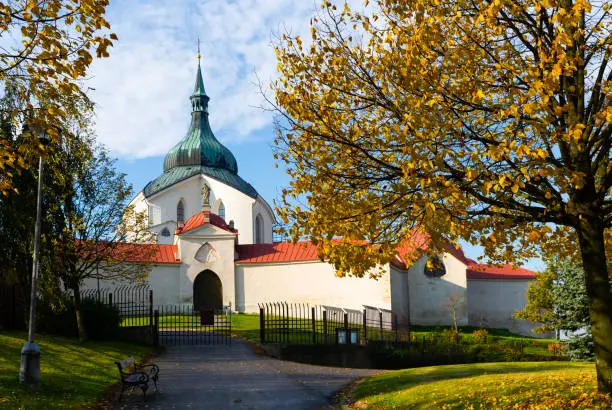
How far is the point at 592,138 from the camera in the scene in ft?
29.5

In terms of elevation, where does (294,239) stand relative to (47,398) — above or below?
above

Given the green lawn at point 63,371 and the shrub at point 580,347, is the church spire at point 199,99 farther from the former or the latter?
the shrub at point 580,347

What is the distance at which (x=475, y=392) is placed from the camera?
11.2m

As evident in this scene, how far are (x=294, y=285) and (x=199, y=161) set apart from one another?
18.1 meters

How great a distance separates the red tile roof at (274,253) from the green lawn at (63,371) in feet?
53.6

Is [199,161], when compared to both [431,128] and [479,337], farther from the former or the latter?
[431,128]

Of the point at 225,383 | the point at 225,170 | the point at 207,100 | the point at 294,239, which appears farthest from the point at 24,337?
the point at 207,100

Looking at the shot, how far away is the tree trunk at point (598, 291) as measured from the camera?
9.23 m

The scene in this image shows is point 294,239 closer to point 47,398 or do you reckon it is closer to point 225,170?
point 47,398

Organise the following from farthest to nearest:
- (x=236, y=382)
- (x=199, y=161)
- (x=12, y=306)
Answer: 1. (x=199, y=161)
2. (x=12, y=306)
3. (x=236, y=382)

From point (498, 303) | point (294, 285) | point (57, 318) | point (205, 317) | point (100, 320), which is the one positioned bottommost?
point (498, 303)

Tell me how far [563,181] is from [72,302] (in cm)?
1659

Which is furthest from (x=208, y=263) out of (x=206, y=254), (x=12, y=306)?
(x=12, y=306)

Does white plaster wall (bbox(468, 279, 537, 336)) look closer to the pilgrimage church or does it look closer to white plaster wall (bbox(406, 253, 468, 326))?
the pilgrimage church
